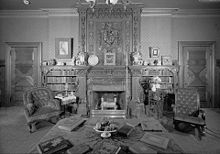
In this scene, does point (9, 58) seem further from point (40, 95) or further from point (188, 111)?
point (188, 111)

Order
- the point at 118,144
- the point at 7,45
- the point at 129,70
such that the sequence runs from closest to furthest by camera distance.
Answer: the point at 118,144 < the point at 129,70 < the point at 7,45

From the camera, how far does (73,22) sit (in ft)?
20.2

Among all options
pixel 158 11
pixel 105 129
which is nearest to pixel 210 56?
pixel 158 11

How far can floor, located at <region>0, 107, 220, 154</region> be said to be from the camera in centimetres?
304

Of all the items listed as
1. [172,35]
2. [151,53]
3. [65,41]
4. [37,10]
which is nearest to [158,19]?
[172,35]

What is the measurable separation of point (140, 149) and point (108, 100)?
13.1 ft

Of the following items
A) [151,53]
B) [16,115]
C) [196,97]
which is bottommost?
[16,115]

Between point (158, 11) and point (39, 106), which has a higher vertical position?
point (158, 11)

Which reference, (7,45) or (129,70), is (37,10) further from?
(129,70)

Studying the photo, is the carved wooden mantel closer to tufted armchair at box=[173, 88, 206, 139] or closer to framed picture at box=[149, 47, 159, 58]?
framed picture at box=[149, 47, 159, 58]

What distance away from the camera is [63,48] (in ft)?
20.1

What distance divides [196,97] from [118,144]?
2.98 m

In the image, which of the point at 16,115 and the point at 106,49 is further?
the point at 106,49

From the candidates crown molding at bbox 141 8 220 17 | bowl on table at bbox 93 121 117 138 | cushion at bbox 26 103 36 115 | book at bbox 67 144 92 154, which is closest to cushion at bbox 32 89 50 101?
cushion at bbox 26 103 36 115
